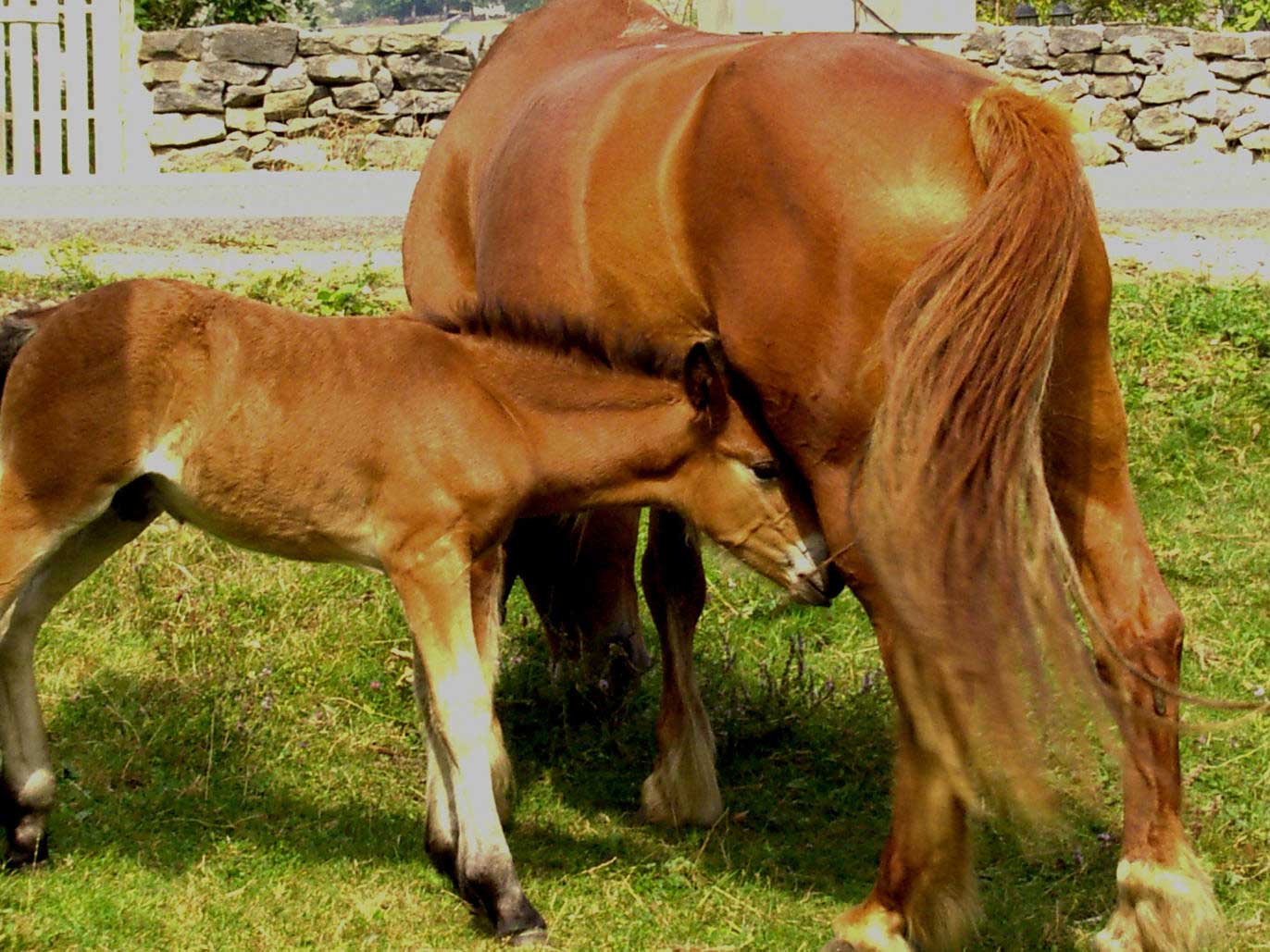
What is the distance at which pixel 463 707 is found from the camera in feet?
12.7

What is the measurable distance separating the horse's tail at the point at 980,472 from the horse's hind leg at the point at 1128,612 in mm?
285

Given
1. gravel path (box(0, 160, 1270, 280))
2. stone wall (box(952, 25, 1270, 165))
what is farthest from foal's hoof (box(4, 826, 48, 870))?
stone wall (box(952, 25, 1270, 165))

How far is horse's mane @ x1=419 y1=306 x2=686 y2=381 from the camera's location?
400 cm

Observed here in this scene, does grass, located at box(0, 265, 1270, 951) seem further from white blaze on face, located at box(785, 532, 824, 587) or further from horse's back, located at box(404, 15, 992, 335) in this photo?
horse's back, located at box(404, 15, 992, 335)

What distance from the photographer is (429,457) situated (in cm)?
392

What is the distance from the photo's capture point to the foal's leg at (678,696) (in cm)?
473

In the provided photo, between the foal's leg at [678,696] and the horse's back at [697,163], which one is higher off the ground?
the horse's back at [697,163]

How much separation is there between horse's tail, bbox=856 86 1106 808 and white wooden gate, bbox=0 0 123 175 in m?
11.5

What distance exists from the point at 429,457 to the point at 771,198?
38.2 inches

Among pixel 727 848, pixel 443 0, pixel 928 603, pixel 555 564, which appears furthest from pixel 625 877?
pixel 443 0

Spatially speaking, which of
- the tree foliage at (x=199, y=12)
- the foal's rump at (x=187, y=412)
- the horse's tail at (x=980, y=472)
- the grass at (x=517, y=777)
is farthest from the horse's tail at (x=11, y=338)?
the tree foliage at (x=199, y=12)

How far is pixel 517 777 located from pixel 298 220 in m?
5.38

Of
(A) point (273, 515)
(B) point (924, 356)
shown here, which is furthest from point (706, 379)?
(A) point (273, 515)

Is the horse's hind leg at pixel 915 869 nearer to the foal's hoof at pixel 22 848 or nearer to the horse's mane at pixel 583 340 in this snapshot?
the horse's mane at pixel 583 340
